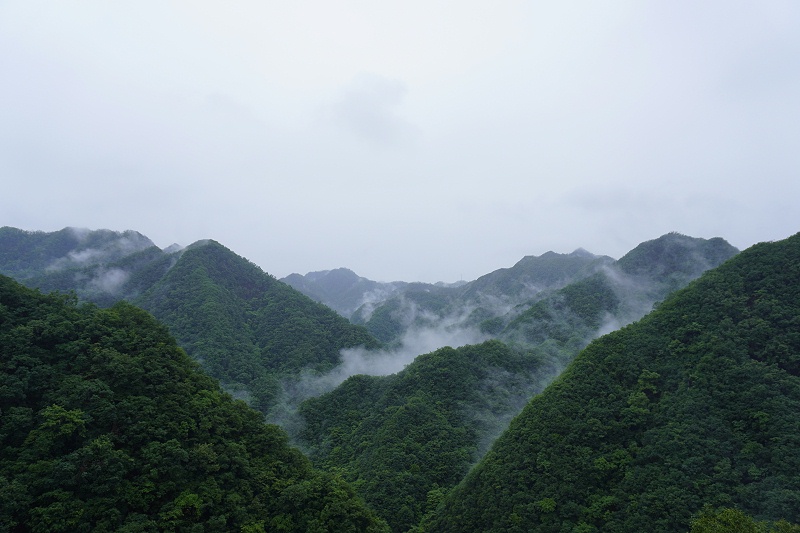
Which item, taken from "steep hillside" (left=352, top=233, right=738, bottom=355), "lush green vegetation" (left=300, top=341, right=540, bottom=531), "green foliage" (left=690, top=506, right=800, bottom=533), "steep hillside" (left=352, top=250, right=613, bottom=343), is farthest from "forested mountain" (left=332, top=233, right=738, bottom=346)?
"green foliage" (left=690, top=506, right=800, bottom=533)

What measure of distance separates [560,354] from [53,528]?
61242mm

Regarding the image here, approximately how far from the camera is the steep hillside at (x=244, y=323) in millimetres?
67688

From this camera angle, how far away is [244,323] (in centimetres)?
7906

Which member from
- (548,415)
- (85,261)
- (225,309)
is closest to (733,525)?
(548,415)

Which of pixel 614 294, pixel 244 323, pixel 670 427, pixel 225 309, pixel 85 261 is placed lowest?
pixel 670 427

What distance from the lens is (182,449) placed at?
23.0 metres

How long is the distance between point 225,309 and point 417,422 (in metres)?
45.9

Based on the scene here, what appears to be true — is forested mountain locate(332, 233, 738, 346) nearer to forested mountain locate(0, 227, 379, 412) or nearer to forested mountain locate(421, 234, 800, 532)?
forested mountain locate(0, 227, 379, 412)

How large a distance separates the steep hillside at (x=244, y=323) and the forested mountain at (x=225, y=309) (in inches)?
6.2

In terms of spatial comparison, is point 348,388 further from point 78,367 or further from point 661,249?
point 661,249

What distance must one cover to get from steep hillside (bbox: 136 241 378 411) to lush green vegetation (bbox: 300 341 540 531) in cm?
1516

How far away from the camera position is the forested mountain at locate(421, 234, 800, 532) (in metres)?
26.6

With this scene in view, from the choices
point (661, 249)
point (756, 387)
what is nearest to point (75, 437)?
point (756, 387)

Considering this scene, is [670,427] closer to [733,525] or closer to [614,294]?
[733,525]
